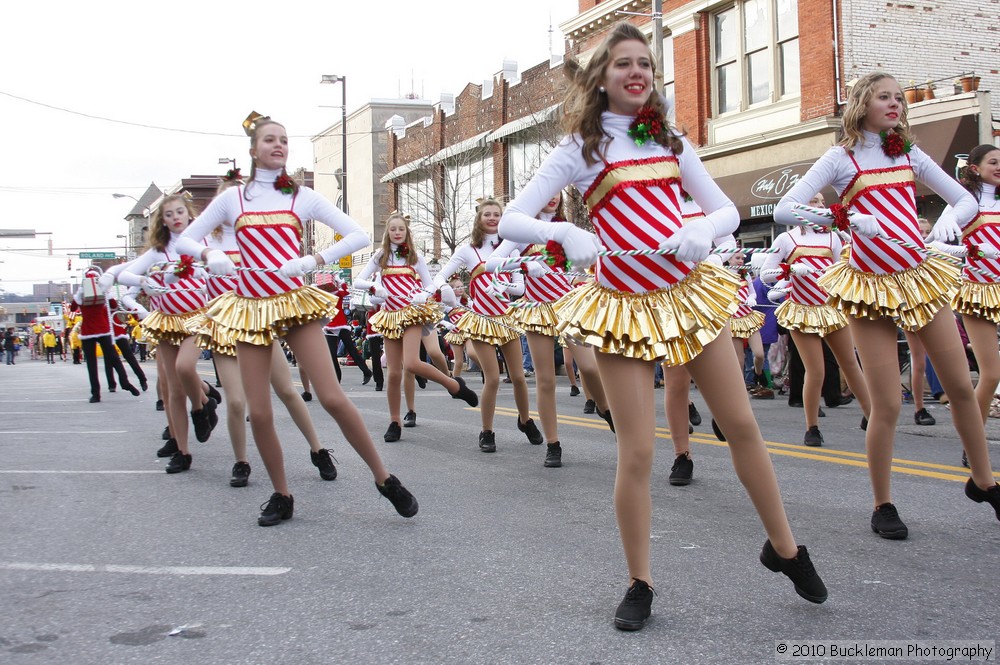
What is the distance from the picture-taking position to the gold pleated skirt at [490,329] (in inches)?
328

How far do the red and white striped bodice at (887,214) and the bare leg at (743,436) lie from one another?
6.10ft

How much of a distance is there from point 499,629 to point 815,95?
20622 millimetres

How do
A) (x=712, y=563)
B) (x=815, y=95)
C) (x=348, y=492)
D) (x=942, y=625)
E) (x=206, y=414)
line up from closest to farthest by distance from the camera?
(x=942, y=625), (x=712, y=563), (x=348, y=492), (x=206, y=414), (x=815, y=95)

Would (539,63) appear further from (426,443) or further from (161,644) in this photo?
(161,644)

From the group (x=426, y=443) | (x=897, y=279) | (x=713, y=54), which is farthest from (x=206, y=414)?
(x=713, y=54)

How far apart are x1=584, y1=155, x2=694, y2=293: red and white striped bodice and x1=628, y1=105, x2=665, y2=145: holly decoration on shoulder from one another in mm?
94

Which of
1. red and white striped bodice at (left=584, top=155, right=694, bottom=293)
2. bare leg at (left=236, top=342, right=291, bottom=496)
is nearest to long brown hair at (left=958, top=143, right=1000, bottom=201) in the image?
red and white striped bodice at (left=584, top=155, right=694, bottom=293)

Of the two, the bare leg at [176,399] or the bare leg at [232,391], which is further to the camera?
the bare leg at [176,399]

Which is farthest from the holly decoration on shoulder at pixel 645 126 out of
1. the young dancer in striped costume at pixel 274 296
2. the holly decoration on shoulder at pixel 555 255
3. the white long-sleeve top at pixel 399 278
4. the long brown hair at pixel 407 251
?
the long brown hair at pixel 407 251

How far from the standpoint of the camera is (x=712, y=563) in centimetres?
443

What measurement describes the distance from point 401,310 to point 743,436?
639 centimetres

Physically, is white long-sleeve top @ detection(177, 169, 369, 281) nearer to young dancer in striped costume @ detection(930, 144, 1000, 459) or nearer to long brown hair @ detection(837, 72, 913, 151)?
long brown hair @ detection(837, 72, 913, 151)

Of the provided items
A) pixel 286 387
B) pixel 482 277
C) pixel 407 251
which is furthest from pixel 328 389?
pixel 407 251

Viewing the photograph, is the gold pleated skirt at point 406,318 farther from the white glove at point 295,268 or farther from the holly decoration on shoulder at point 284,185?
the white glove at point 295,268
